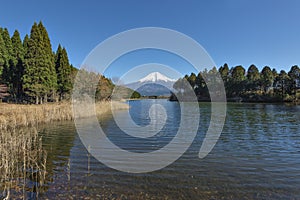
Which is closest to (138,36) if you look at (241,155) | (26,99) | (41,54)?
(241,155)

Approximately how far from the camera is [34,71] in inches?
1034

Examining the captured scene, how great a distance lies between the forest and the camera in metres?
26.4

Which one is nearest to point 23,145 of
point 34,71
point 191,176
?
point 191,176

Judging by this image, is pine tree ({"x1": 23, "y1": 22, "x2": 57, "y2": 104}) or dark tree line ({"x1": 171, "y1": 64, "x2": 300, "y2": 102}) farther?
dark tree line ({"x1": 171, "y1": 64, "x2": 300, "y2": 102})

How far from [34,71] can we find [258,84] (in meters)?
56.7

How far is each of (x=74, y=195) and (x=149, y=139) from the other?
24.9 feet

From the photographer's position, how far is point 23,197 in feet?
16.7

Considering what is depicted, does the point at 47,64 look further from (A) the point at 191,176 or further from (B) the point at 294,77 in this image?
(B) the point at 294,77

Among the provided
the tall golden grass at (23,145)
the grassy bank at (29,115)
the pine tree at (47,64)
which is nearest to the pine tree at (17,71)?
the pine tree at (47,64)

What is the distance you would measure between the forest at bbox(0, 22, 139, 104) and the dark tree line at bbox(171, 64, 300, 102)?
42848 mm

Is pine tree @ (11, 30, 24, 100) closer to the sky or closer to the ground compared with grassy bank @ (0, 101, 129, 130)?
closer to the sky

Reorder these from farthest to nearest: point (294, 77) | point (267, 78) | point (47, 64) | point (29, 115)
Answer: point (267, 78) → point (294, 77) → point (47, 64) → point (29, 115)

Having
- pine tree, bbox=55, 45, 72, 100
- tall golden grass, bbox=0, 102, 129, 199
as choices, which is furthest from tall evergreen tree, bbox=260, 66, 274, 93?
pine tree, bbox=55, 45, 72, 100

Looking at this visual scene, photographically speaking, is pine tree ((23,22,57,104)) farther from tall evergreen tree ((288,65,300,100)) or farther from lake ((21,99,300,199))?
tall evergreen tree ((288,65,300,100))
